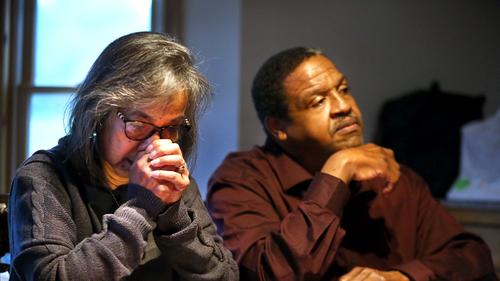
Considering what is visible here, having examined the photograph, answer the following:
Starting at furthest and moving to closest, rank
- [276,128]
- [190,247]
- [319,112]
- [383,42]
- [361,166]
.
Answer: [383,42] < [276,128] < [319,112] < [361,166] < [190,247]

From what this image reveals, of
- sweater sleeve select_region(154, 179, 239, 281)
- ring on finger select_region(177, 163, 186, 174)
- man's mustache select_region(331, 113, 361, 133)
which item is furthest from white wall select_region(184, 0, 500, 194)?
ring on finger select_region(177, 163, 186, 174)

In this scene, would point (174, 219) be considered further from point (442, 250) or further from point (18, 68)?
point (18, 68)

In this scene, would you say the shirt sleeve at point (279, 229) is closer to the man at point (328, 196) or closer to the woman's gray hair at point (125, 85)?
the man at point (328, 196)

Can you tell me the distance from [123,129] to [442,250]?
37.1 inches

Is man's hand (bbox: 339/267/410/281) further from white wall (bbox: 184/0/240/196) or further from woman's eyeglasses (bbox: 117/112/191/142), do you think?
white wall (bbox: 184/0/240/196)

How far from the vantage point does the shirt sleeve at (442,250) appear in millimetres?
1449

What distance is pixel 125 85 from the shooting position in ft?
3.29

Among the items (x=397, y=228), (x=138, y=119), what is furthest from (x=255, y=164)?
(x=138, y=119)

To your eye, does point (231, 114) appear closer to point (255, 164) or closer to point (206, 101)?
point (255, 164)

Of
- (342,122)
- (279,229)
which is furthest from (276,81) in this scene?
(279,229)

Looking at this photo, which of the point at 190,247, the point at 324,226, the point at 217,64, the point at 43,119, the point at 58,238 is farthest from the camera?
the point at 43,119

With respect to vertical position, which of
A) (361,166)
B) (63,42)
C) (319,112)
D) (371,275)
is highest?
(63,42)

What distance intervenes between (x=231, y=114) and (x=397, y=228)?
759 millimetres

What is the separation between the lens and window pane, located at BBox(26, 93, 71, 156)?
2.24 metres
